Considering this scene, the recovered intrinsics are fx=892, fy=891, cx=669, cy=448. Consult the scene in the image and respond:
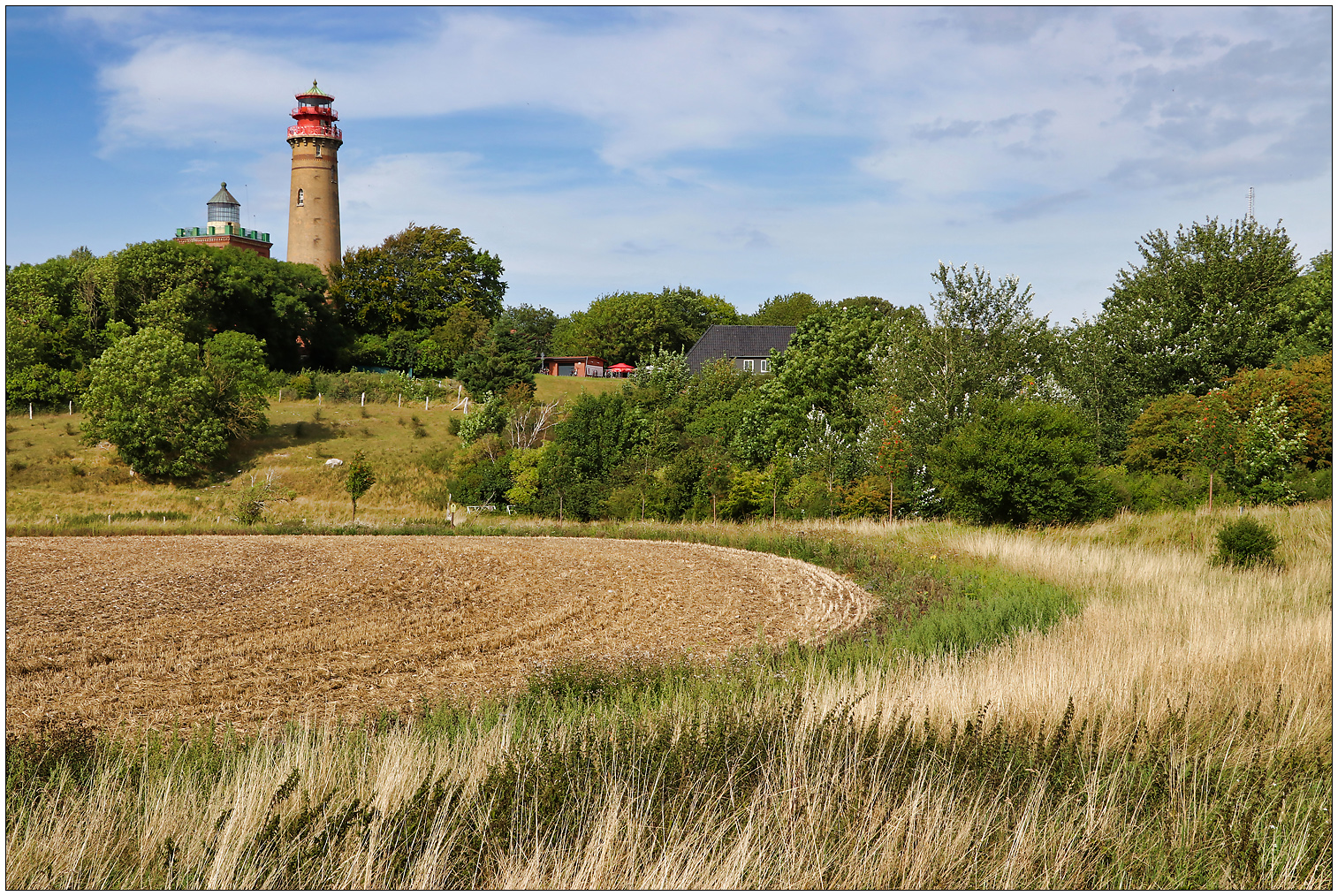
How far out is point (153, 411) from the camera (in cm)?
3906

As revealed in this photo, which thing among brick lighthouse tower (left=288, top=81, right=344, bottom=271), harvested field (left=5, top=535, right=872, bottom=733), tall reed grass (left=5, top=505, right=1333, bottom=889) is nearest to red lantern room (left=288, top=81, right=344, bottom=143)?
brick lighthouse tower (left=288, top=81, right=344, bottom=271)

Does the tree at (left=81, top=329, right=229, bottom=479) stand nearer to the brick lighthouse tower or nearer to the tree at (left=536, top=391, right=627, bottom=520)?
the tree at (left=536, top=391, right=627, bottom=520)

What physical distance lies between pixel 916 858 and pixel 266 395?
54.1 meters

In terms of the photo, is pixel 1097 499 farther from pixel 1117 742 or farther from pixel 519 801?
pixel 519 801

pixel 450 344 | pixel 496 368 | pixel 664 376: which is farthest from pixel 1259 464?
pixel 450 344

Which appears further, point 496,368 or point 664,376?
point 496,368

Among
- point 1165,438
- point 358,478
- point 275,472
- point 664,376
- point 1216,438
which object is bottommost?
point 275,472

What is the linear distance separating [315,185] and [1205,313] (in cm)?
6002

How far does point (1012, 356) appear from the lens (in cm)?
2972

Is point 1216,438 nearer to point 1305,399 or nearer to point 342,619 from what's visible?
point 1305,399

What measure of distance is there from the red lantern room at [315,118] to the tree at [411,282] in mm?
8846

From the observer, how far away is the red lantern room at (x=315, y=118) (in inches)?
2643

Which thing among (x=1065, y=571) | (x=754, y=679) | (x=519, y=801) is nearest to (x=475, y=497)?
(x=1065, y=571)

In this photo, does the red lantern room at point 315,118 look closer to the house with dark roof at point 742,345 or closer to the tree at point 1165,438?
the house with dark roof at point 742,345
